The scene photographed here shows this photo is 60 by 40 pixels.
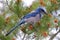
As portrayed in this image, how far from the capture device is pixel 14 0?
4.14 ft

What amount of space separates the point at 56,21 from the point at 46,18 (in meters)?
0.06

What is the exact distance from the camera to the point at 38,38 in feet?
4.13

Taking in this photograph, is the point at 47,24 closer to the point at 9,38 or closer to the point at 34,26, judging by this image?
the point at 34,26

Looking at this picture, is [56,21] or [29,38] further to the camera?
[29,38]

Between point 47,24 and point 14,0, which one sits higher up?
point 14,0

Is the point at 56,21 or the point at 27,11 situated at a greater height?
the point at 27,11

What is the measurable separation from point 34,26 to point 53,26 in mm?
115

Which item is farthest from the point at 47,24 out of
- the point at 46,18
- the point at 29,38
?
the point at 29,38

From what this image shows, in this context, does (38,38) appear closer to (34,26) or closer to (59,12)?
(34,26)

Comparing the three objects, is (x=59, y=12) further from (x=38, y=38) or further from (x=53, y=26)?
(x=38, y=38)

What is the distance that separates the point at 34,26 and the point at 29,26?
0.03 metres

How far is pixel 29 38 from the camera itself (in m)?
1.33

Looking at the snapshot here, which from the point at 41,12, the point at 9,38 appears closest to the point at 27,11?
the point at 41,12

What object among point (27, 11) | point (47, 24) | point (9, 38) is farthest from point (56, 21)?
point (9, 38)
